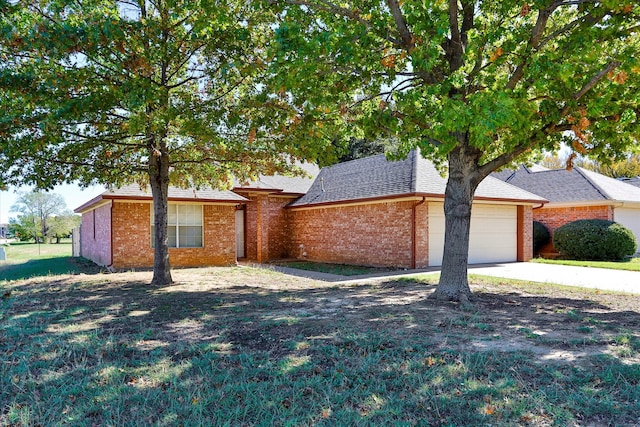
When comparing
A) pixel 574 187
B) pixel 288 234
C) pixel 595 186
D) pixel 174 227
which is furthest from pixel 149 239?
pixel 595 186

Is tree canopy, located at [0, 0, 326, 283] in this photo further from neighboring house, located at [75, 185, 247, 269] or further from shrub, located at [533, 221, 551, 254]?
shrub, located at [533, 221, 551, 254]

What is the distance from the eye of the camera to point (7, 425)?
11.6 ft

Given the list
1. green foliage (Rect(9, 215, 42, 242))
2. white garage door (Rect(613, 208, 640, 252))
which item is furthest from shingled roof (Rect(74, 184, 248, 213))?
green foliage (Rect(9, 215, 42, 242))

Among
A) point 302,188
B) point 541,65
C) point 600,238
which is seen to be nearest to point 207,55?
point 541,65

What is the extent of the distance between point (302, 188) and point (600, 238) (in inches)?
506

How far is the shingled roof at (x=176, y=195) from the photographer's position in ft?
50.4

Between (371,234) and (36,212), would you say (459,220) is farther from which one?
(36,212)

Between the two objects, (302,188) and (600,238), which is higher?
(302,188)

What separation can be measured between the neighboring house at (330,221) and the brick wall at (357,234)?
0.04m

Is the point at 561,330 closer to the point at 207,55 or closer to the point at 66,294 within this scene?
the point at 207,55

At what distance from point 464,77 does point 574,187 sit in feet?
54.1

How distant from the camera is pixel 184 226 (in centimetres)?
1706

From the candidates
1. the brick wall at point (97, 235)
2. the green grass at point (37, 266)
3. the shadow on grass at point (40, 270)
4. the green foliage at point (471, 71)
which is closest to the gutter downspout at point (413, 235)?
the green foliage at point (471, 71)

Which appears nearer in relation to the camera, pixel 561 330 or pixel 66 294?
pixel 561 330
